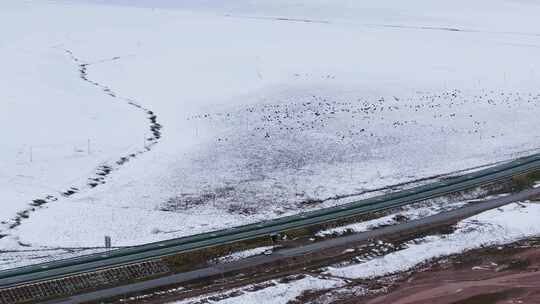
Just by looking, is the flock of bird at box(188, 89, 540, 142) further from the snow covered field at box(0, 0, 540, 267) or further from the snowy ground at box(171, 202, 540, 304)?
the snowy ground at box(171, 202, 540, 304)

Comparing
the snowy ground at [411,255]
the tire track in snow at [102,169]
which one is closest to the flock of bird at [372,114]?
the tire track in snow at [102,169]

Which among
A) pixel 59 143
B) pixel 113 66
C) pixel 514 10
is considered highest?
pixel 514 10

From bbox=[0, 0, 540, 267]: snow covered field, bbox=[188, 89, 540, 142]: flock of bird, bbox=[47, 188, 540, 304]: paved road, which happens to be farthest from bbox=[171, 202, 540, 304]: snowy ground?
bbox=[188, 89, 540, 142]: flock of bird

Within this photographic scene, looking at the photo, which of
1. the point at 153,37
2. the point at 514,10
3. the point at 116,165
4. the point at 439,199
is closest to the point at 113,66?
the point at 153,37

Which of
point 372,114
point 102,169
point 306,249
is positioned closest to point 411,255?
point 306,249

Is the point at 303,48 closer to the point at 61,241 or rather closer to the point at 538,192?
the point at 538,192

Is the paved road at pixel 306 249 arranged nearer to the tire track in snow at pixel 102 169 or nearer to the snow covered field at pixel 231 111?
the snow covered field at pixel 231 111
